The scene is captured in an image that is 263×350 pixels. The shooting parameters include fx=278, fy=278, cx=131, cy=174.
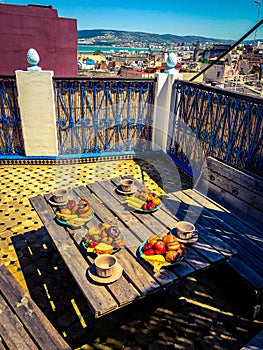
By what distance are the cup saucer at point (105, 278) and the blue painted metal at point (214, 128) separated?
2.62 m

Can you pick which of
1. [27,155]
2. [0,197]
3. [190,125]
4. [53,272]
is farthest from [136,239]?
[27,155]

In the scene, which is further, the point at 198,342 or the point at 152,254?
the point at 198,342

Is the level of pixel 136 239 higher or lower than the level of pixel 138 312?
higher

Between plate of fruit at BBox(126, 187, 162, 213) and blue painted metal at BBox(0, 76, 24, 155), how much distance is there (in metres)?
4.31

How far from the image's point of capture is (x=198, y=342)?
270 centimetres

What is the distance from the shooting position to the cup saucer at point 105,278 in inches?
84.9

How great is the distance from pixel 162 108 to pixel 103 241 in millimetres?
4902

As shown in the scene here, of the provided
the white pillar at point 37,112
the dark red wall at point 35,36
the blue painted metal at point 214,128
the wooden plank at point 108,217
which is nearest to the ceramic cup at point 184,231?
the wooden plank at point 108,217

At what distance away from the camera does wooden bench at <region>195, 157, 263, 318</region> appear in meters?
A: 2.84

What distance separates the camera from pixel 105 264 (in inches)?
89.7

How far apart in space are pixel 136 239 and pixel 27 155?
16.0 feet

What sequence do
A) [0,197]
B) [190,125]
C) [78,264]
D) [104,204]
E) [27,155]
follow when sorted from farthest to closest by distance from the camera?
[27,155]
[190,125]
[0,197]
[104,204]
[78,264]

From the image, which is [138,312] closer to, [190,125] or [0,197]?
[0,197]

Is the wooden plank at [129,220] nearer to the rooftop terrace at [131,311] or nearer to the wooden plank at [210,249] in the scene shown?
the wooden plank at [210,249]
